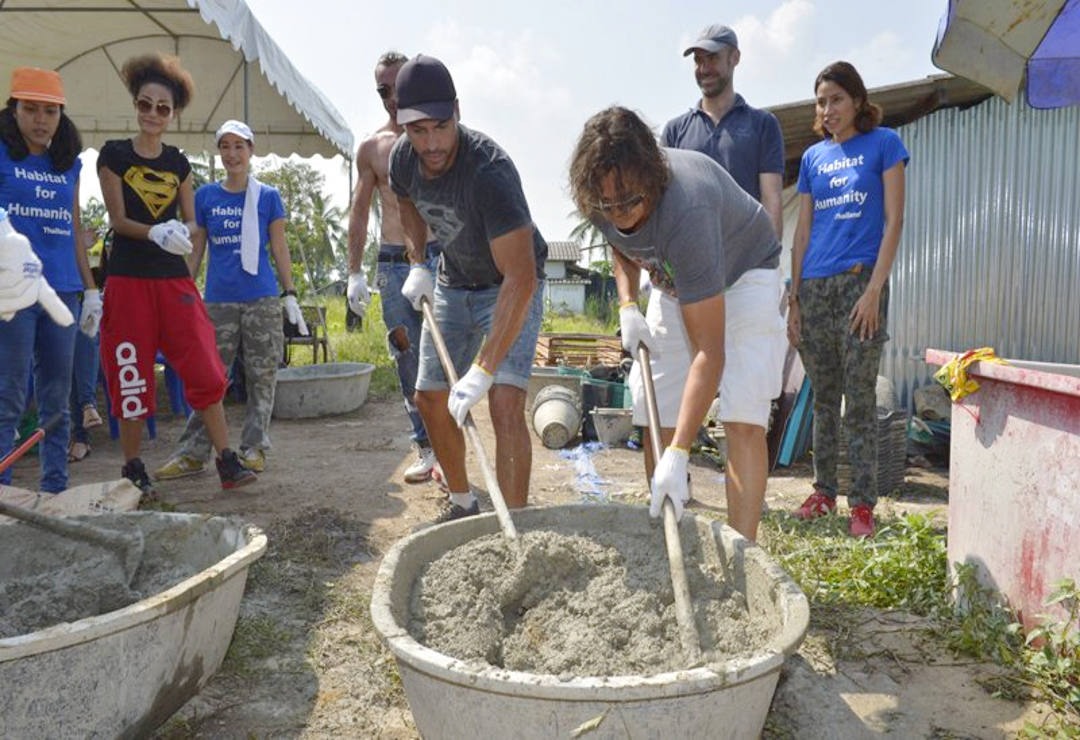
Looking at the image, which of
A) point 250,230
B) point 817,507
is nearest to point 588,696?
point 817,507

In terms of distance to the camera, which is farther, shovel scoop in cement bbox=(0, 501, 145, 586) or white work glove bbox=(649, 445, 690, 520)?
shovel scoop in cement bbox=(0, 501, 145, 586)

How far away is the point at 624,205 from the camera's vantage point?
82.7 inches

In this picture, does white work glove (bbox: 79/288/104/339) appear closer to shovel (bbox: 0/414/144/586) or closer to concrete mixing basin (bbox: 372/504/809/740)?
shovel (bbox: 0/414/144/586)

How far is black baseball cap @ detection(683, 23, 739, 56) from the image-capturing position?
136 inches

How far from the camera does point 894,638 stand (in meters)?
2.45

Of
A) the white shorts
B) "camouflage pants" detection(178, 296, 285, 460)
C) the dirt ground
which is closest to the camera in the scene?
the dirt ground

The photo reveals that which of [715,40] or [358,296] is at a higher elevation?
[715,40]

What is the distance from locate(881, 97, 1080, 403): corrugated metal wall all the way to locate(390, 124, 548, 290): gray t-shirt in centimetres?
393

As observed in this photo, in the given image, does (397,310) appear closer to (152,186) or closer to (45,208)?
(152,186)

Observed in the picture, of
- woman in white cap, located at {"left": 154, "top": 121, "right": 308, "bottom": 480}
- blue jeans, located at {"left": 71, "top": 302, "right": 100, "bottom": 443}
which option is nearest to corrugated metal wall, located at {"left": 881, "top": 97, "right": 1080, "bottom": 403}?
woman in white cap, located at {"left": 154, "top": 121, "right": 308, "bottom": 480}

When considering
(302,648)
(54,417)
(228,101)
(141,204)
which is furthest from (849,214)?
(228,101)

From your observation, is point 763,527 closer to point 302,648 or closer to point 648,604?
point 648,604

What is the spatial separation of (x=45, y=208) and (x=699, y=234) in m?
3.03

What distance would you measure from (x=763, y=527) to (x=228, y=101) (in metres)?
8.18
